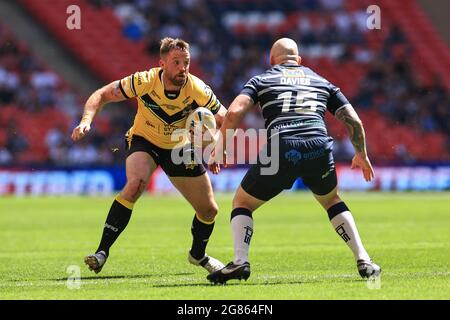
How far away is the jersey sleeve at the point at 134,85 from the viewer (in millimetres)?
10719

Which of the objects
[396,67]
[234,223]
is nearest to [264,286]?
[234,223]

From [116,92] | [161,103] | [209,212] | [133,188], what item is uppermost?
[116,92]

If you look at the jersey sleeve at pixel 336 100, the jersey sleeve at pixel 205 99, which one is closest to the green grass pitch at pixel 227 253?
the jersey sleeve at pixel 336 100

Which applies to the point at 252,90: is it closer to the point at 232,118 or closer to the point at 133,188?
the point at 232,118

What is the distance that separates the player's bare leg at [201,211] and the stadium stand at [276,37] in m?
24.8

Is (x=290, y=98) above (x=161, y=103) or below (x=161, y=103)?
below

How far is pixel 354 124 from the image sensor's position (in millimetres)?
9781

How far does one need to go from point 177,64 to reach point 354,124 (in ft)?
6.69

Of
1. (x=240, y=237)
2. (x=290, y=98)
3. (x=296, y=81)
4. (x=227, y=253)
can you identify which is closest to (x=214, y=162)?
(x=240, y=237)

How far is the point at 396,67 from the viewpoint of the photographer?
3738cm

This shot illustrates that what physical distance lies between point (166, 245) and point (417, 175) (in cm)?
1898

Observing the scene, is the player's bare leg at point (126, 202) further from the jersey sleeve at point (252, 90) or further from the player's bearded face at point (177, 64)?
the jersey sleeve at point (252, 90)
